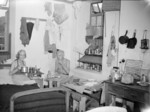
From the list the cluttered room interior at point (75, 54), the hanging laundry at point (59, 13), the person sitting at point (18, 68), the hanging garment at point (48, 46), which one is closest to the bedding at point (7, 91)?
the cluttered room interior at point (75, 54)

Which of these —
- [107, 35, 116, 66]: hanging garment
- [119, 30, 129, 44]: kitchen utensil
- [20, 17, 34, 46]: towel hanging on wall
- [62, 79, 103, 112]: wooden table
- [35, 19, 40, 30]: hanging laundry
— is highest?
[35, 19, 40, 30]: hanging laundry

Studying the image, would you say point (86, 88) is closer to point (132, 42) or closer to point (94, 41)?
point (132, 42)

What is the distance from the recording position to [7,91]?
2.89 m

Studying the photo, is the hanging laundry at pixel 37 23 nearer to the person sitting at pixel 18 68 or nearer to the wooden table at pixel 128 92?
the person sitting at pixel 18 68

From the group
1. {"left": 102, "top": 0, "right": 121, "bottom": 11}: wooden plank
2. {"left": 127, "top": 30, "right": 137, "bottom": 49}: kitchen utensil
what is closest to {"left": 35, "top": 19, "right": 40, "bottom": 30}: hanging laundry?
{"left": 102, "top": 0, "right": 121, "bottom": 11}: wooden plank

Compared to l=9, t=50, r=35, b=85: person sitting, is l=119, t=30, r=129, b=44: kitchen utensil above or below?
above

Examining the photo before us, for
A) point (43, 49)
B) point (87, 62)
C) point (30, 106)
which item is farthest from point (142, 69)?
point (43, 49)

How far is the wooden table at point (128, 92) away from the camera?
8.57 ft

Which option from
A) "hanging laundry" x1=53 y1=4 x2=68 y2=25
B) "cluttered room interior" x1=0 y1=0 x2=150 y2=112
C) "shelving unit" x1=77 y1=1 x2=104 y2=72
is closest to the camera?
"cluttered room interior" x1=0 y1=0 x2=150 y2=112

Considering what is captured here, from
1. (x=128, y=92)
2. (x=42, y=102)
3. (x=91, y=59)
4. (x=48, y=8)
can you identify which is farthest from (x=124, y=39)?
(x=48, y=8)

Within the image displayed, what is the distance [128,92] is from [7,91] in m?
1.73

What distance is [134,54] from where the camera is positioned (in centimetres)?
331

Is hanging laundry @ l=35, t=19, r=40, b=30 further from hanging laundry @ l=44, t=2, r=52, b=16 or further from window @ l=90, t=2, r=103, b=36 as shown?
window @ l=90, t=2, r=103, b=36

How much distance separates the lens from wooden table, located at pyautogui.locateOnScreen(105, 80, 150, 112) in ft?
8.57
